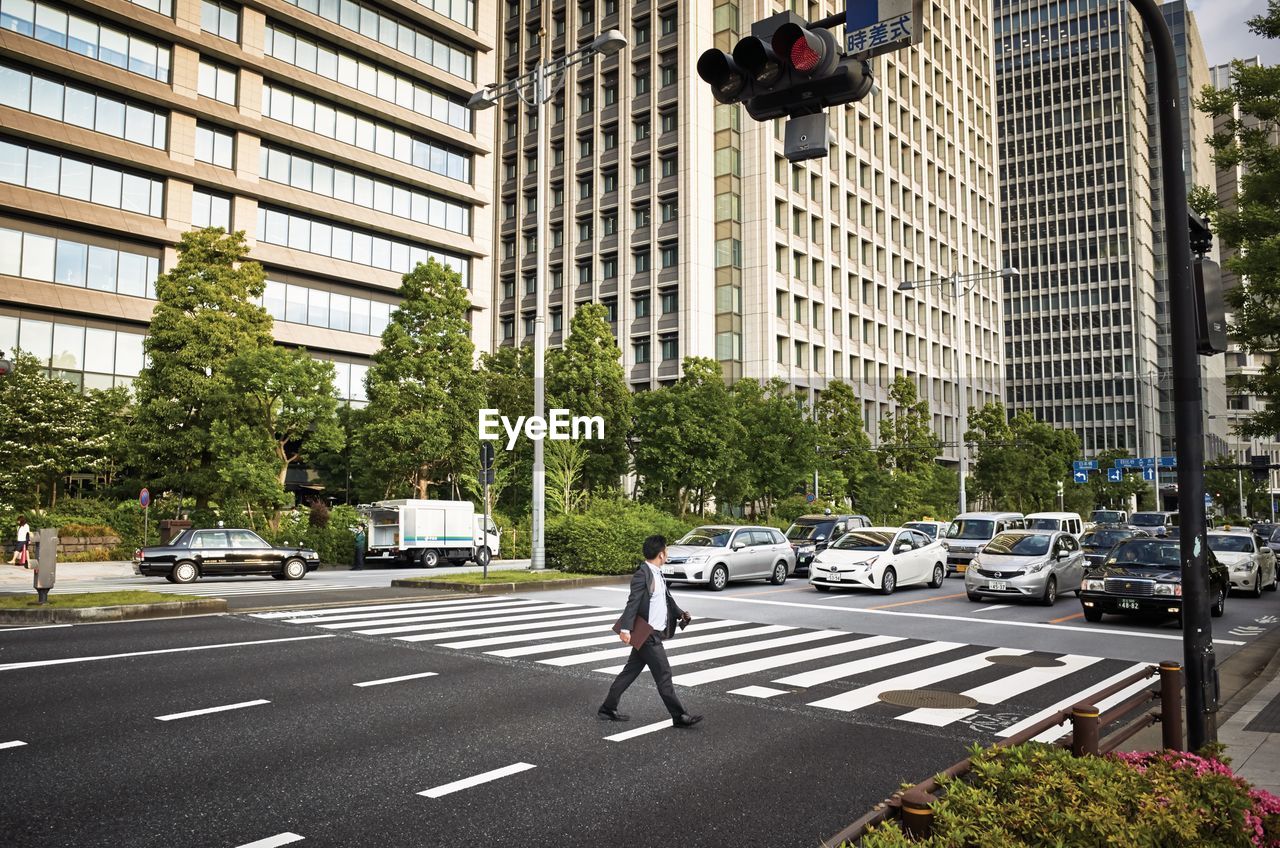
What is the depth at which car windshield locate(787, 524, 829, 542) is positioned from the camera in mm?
30428

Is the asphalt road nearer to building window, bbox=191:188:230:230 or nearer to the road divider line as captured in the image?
the road divider line

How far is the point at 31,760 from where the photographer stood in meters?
6.66

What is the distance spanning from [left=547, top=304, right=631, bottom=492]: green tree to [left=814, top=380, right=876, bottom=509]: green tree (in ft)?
37.5

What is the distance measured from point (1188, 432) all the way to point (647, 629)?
4534 mm

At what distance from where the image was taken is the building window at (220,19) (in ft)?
156

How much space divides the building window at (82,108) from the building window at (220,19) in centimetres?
565

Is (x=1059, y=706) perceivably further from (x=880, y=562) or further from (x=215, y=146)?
(x=215, y=146)

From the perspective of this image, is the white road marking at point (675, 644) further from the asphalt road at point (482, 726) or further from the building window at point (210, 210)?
the building window at point (210, 210)

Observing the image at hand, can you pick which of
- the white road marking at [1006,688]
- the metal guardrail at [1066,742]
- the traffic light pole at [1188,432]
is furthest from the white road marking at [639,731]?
the traffic light pole at [1188,432]

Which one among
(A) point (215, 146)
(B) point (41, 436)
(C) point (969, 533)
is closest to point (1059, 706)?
(C) point (969, 533)

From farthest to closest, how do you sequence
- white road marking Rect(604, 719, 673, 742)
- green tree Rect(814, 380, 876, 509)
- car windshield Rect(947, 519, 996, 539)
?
green tree Rect(814, 380, 876, 509), car windshield Rect(947, 519, 996, 539), white road marking Rect(604, 719, 673, 742)

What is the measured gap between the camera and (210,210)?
47500mm

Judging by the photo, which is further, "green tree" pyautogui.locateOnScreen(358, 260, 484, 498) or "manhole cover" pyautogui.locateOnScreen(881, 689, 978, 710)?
"green tree" pyautogui.locateOnScreen(358, 260, 484, 498)

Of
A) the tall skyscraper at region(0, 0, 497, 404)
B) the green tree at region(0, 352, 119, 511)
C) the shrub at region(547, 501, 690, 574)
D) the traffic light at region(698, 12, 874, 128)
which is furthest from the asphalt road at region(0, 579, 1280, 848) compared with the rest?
the tall skyscraper at region(0, 0, 497, 404)
